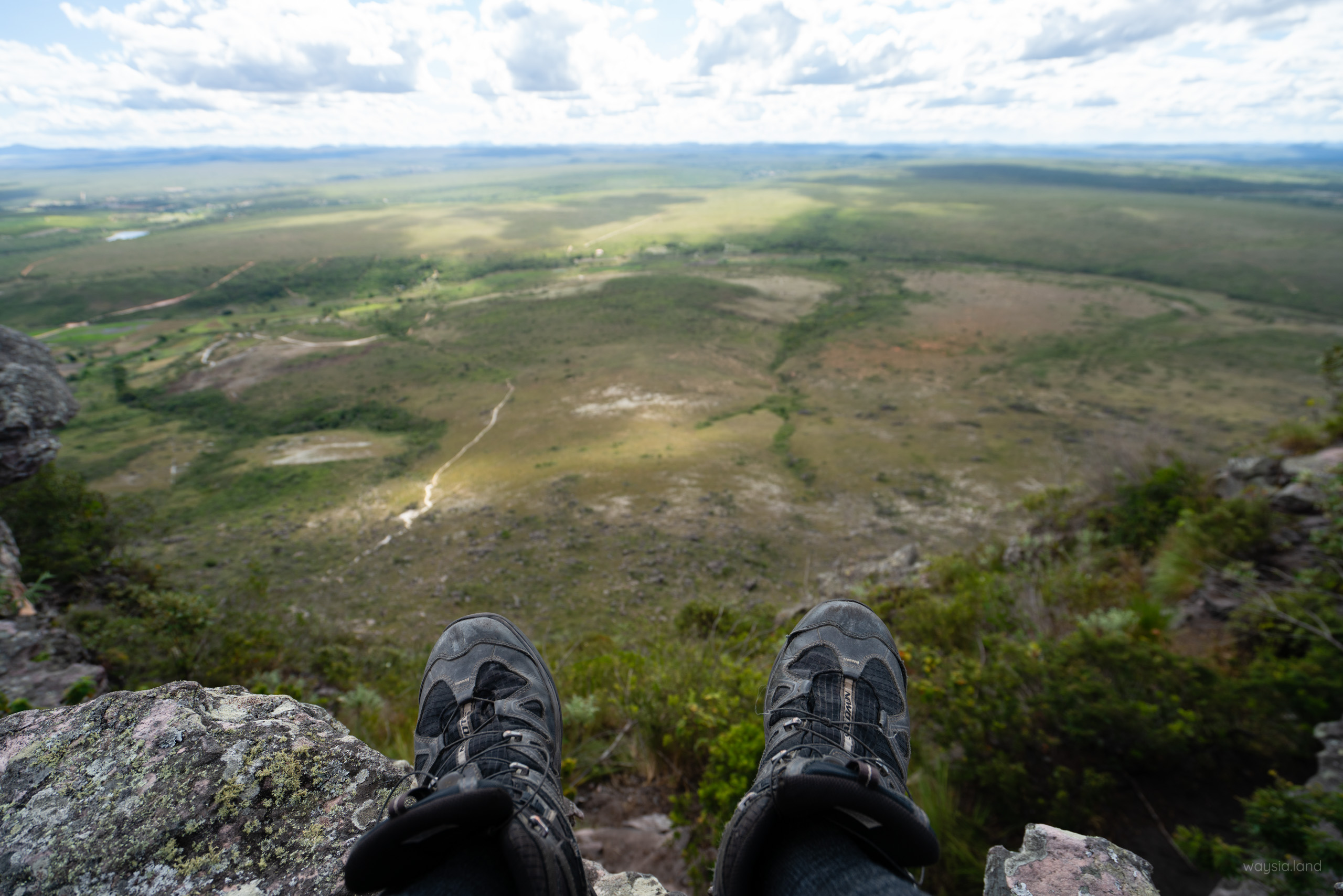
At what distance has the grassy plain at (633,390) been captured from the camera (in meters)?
19.2

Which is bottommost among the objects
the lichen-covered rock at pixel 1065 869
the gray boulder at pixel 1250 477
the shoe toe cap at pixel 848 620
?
the gray boulder at pixel 1250 477

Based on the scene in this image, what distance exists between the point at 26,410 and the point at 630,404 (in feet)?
110

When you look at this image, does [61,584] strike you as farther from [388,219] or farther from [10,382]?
[388,219]

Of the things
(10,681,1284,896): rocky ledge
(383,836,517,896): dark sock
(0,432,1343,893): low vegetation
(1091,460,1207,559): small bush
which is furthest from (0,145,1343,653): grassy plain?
(383,836,517,896): dark sock

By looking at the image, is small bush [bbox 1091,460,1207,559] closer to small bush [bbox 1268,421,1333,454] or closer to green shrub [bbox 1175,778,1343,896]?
small bush [bbox 1268,421,1333,454]

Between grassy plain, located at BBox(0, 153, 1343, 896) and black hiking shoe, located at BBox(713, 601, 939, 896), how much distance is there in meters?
2.29

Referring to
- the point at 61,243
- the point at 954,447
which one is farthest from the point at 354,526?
the point at 61,243

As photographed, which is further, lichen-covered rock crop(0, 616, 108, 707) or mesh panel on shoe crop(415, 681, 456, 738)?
lichen-covered rock crop(0, 616, 108, 707)

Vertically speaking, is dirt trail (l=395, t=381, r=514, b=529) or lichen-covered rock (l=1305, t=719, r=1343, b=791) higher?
lichen-covered rock (l=1305, t=719, r=1343, b=791)

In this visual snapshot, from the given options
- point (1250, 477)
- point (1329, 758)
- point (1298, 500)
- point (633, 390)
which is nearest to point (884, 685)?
point (1329, 758)

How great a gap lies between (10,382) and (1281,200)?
202408 millimetres

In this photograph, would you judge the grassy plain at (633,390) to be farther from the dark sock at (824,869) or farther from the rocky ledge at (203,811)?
the dark sock at (824,869)

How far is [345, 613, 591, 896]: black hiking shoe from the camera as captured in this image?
1703 mm

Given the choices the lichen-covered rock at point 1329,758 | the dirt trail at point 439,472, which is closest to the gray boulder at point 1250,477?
the lichen-covered rock at point 1329,758
